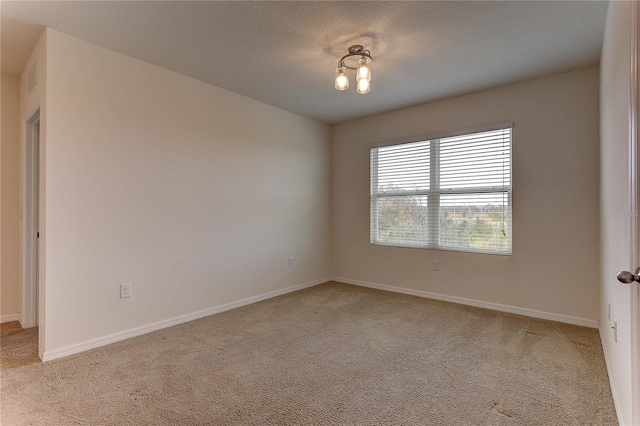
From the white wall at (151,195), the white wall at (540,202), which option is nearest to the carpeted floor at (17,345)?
the white wall at (151,195)

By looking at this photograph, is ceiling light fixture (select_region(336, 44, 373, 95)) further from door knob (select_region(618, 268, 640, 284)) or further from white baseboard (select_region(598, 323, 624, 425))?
white baseboard (select_region(598, 323, 624, 425))

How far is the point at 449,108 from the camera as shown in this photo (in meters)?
3.77

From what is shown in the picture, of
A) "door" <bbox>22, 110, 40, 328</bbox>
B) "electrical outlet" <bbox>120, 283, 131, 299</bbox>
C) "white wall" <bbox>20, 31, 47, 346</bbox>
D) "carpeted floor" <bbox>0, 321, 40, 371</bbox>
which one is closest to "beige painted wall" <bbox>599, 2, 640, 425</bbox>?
"electrical outlet" <bbox>120, 283, 131, 299</bbox>

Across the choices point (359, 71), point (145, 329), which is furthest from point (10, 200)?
point (359, 71)

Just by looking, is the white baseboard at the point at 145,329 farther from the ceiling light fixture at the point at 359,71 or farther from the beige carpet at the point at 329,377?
the ceiling light fixture at the point at 359,71

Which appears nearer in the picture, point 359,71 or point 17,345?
point 359,71

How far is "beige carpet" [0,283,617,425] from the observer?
1706 millimetres

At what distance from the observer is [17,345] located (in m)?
2.55

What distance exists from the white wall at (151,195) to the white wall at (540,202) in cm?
193

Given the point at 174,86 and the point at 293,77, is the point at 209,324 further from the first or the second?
the point at 293,77

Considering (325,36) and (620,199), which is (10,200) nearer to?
(325,36)

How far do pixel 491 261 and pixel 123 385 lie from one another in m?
3.54

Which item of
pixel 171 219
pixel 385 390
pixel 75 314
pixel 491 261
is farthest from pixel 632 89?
pixel 75 314

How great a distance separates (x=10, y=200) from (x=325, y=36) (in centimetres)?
339
